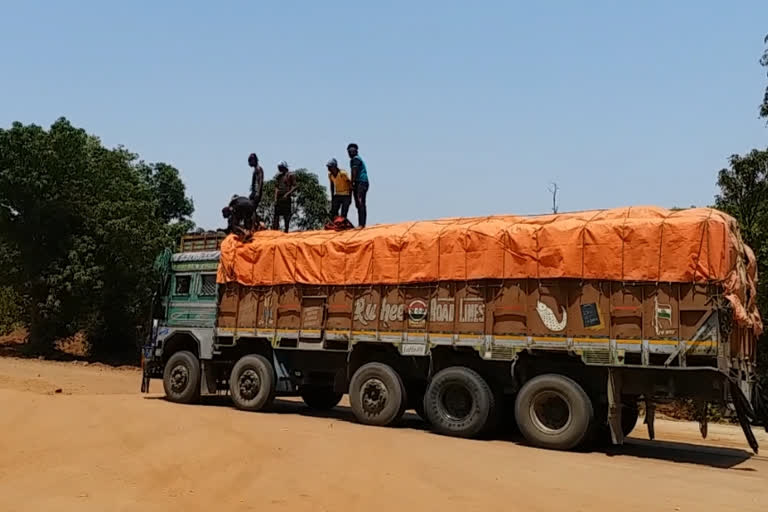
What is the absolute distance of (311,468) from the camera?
8.25 meters

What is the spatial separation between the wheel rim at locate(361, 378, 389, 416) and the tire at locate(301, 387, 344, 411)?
10.8 ft

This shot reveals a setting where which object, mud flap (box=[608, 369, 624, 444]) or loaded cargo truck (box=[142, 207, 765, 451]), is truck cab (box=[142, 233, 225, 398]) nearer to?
loaded cargo truck (box=[142, 207, 765, 451])

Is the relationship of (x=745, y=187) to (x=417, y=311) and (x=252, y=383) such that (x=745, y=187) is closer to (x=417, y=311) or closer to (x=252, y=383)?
(x=417, y=311)

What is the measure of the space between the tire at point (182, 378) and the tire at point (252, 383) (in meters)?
1.02

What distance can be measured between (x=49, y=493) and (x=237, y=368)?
7.40m

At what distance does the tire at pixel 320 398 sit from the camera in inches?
640

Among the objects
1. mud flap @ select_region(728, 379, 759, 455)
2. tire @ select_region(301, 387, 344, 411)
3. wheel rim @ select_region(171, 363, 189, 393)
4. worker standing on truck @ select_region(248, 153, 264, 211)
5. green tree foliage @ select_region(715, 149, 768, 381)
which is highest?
green tree foliage @ select_region(715, 149, 768, 381)

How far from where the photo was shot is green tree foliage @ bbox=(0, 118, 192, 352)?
93.6ft

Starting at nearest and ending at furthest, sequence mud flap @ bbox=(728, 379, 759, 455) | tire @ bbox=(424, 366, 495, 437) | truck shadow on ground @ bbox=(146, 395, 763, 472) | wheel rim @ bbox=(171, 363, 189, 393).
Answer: mud flap @ bbox=(728, 379, 759, 455) < truck shadow on ground @ bbox=(146, 395, 763, 472) < tire @ bbox=(424, 366, 495, 437) < wheel rim @ bbox=(171, 363, 189, 393)

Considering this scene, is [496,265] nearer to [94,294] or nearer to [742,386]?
[742,386]

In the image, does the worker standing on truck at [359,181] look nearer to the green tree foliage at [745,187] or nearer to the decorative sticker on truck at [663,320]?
the decorative sticker on truck at [663,320]

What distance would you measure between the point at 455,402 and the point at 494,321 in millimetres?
1524

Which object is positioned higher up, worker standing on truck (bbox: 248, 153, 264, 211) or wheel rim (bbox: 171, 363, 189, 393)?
worker standing on truck (bbox: 248, 153, 264, 211)

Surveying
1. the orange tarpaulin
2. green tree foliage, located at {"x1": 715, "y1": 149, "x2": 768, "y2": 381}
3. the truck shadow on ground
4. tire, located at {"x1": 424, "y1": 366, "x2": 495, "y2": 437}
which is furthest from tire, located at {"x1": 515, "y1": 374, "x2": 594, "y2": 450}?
green tree foliage, located at {"x1": 715, "y1": 149, "x2": 768, "y2": 381}
